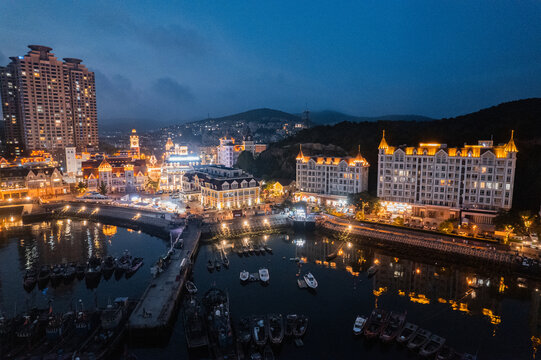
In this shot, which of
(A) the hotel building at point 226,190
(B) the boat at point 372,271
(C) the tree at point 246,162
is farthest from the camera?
(C) the tree at point 246,162

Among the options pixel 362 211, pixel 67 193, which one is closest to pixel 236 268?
pixel 362 211

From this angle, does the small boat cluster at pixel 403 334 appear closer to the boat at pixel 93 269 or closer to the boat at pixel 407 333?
the boat at pixel 407 333

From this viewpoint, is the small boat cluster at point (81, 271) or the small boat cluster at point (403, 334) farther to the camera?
the small boat cluster at point (81, 271)

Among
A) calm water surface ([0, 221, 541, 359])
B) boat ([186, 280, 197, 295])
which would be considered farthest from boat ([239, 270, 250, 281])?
boat ([186, 280, 197, 295])

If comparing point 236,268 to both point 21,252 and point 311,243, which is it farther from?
point 21,252

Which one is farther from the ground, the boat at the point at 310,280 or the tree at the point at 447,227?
the tree at the point at 447,227

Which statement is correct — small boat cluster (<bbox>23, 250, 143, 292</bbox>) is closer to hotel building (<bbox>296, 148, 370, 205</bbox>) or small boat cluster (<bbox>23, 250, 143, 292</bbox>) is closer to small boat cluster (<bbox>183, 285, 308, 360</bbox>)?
small boat cluster (<bbox>183, 285, 308, 360</bbox>)

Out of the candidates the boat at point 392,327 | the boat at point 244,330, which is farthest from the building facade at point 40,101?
the boat at point 392,327

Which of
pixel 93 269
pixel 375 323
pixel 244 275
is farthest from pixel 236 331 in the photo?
pixel 93 269
